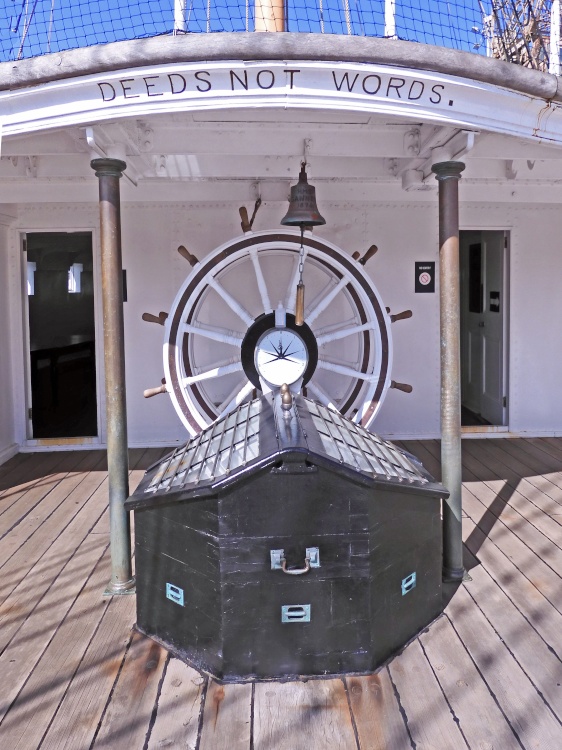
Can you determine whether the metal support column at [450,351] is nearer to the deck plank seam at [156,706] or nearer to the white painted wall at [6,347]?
the deck plank seam at [156,706]

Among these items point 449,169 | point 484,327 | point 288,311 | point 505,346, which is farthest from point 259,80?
point 484,327

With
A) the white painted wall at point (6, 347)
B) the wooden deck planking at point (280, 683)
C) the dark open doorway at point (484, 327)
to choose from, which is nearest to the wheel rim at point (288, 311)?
the wooden deck planking at point (280, 683)

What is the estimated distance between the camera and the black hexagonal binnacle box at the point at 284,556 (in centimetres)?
218

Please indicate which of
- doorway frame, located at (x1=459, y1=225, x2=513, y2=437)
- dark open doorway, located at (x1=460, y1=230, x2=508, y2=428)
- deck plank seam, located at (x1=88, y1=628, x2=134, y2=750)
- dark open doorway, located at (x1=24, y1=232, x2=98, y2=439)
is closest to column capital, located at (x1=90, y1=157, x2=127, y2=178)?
deck plank seam, located at (x1=88, y1=628, x2=134, y2=750)

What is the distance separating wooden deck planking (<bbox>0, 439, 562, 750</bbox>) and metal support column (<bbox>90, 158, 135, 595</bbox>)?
10.4 inches

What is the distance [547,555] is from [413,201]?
9.69 feet

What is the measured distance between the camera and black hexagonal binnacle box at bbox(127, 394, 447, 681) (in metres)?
2.18

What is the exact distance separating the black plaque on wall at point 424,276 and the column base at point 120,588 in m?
3.46

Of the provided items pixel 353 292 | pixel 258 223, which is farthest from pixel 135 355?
pixel 353 292

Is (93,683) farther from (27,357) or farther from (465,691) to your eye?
(27,357)

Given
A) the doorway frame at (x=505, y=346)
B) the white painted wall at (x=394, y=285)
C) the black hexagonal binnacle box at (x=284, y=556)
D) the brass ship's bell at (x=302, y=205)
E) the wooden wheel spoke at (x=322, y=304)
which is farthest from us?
the doorway frame at (x=505, y=346)

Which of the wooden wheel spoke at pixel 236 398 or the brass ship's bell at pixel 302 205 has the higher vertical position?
the brass ship's bell at pixel 302 205

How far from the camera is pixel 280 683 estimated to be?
2230mm

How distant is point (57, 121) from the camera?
249 centimetres
